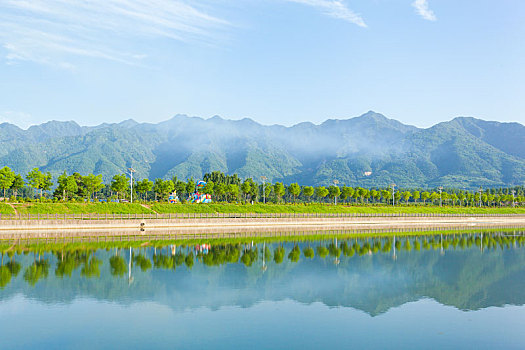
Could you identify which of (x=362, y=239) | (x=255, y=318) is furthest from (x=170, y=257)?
(x=362, y=239)

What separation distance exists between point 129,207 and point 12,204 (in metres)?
16.5

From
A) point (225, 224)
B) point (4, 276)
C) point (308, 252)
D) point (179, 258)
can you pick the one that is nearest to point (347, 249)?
point (308, 252)

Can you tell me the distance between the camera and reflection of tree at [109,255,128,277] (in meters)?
33.7

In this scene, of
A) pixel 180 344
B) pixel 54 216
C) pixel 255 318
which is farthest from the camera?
pixel 54 216

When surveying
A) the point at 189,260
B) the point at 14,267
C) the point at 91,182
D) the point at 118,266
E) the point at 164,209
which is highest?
the point at 91,182

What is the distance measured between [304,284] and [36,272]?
18.7m

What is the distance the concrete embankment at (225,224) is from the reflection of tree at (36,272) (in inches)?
722

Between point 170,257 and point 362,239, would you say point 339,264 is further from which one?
point 362,239

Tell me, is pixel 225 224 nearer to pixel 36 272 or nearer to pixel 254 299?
pixel 36 272

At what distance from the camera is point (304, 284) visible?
104ft

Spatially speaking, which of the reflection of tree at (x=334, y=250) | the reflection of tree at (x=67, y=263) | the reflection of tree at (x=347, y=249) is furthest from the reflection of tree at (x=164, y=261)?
the reflection of tree at (x=347, y=249)

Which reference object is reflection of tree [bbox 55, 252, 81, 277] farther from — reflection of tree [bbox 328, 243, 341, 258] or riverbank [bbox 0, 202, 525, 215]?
riverbank [bbox 0, 202, 525, 215]

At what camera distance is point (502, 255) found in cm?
4869

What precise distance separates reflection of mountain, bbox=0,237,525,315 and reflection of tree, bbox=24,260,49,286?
1.48ft
